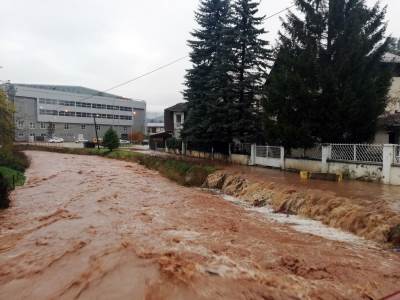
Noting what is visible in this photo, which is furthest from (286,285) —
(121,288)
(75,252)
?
(75,252)

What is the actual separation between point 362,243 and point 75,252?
719 centimetres

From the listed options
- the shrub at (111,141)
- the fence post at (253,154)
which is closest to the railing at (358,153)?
the fence post at (253,154)

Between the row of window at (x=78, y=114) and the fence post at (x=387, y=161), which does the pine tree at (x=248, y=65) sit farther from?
the row of window at (x=78, y=114)

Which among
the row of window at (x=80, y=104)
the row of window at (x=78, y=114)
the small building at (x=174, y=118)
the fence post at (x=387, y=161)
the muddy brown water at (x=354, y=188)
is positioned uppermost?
the row of window at (x=80, y=104)

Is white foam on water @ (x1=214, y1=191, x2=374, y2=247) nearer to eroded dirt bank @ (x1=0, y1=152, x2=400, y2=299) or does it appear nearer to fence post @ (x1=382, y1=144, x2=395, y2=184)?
eroded dirt bank @ (x1=0, y1=152, x2=400, y2=299)

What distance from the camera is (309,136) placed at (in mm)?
19109

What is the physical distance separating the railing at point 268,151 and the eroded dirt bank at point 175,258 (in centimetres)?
1036

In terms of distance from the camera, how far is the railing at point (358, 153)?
16.0 meters

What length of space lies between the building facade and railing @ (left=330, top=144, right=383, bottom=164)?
218 ft

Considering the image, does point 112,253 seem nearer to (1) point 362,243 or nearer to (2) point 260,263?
(2) point 260,263

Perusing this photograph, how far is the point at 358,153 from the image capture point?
16.9 meters

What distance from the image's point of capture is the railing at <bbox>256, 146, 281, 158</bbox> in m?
23.0

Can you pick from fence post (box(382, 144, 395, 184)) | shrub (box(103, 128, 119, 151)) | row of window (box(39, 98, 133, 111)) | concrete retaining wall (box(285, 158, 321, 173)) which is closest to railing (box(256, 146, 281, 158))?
concrete retaining wall (box(285, 158, 321, 173))

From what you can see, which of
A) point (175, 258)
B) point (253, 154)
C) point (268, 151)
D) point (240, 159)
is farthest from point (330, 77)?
point (175, 258)
